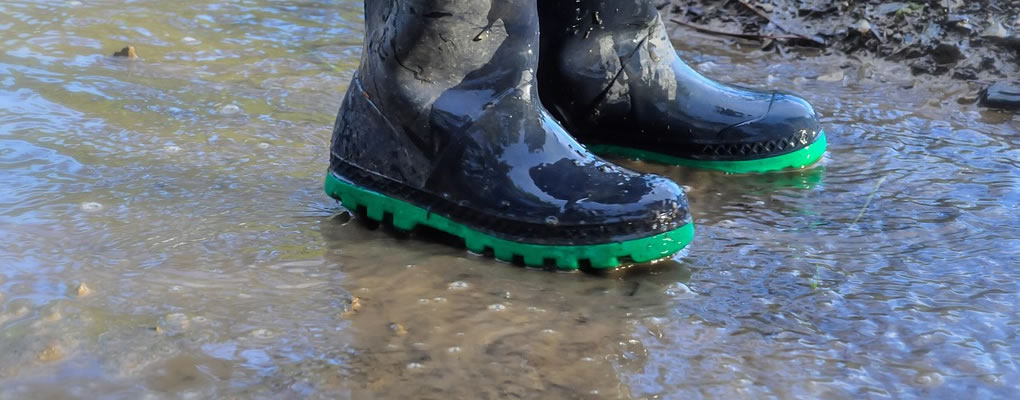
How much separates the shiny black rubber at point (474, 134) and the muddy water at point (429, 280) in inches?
3.6

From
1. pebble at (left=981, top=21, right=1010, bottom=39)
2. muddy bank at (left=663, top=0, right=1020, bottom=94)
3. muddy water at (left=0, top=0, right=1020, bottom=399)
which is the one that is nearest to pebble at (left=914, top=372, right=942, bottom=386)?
muddy water at (left=0, top=0, right=1020, bottom=399)

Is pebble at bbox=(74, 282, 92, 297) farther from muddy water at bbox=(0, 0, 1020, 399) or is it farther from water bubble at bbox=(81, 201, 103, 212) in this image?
water bubble at bbox=(81, 201, 103, 212)

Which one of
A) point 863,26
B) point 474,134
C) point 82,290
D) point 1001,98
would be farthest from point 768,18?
point 82,290

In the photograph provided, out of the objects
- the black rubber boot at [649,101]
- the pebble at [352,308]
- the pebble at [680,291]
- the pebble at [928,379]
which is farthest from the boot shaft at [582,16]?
the pebble at [928,379]

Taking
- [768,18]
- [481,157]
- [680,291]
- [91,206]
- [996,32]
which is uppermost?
[996,32]

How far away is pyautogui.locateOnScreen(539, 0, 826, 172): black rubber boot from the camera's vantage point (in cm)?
195

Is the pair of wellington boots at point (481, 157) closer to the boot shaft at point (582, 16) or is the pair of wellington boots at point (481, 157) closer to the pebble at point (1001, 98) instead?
the boot shaft at point (582, 16)

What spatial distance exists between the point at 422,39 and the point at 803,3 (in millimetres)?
2018

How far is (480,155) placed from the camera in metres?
1.55

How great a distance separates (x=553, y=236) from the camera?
149 cm

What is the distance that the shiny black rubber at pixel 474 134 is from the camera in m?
1.51

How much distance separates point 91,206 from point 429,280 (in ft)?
2.08

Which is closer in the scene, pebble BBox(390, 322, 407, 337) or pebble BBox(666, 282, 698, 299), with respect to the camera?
pebble BBox(390, 322, 407, 337)

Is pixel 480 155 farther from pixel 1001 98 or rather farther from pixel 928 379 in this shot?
pixel 1001 98
